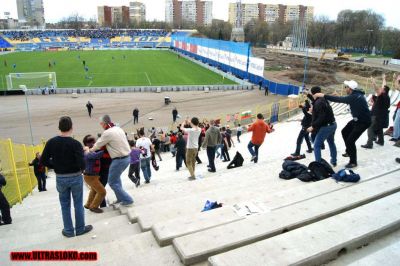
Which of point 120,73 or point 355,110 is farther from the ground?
point 355,110

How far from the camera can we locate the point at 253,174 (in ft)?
25.1

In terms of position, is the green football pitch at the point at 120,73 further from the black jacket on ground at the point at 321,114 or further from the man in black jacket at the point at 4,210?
the man in black jacket at the point at 4,210

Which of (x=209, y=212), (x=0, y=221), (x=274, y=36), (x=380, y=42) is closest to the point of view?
(x=209, y=212)

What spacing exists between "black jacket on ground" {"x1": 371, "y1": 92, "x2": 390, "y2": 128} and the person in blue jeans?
7299 millimetres

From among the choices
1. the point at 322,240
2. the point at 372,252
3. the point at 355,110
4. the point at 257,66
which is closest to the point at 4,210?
the point at 322,240

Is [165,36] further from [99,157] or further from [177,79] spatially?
[99,157]

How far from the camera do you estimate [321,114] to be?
6.72 m

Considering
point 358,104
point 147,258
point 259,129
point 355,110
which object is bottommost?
point 259,129

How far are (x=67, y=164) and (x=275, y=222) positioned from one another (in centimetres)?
279

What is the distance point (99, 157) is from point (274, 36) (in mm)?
141082

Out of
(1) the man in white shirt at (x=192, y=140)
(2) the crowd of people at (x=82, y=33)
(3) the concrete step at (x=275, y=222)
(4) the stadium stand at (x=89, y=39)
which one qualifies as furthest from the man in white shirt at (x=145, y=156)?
(2) the crowd of people at (x=82, y=33)

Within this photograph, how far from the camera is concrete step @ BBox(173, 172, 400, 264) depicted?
3.52 meters

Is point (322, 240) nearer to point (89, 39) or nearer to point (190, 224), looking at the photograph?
point (190, 224)

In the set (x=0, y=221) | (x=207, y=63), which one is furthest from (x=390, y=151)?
(x=207, y=63)
